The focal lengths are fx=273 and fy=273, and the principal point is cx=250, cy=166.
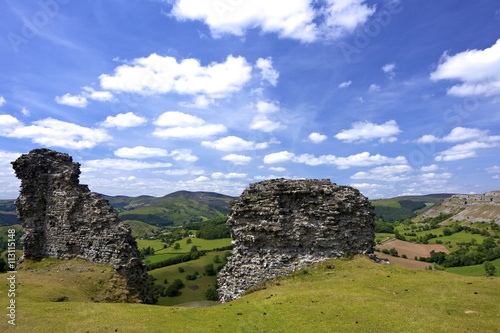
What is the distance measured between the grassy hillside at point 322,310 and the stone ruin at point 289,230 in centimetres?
304

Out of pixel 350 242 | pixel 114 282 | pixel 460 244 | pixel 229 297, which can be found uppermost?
pixel 350 242

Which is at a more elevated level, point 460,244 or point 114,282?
point 114,282

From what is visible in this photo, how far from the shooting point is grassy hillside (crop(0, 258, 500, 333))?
14.8 meters

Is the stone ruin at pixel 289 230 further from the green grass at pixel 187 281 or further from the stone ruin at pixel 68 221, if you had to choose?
the green grass at pixel 187 281

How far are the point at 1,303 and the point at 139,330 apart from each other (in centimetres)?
1240

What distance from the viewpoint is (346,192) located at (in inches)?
1133

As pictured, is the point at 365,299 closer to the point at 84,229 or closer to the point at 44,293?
the point at 44,293

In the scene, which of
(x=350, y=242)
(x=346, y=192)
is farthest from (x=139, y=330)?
(x=346, y=192)

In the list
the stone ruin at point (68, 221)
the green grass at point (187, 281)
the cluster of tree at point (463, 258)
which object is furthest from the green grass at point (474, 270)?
the stone ruin at point (68, 221)

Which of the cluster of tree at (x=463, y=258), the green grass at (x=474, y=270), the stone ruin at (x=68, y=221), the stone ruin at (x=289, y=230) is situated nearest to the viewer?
the stone ruin at (x=289, y=230)

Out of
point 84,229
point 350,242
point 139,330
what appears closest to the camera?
point 139,330

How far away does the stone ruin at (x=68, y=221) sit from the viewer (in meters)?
29.4

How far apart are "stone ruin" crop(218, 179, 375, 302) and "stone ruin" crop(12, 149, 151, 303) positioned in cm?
1077

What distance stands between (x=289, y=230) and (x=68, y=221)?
25846 millimetres
